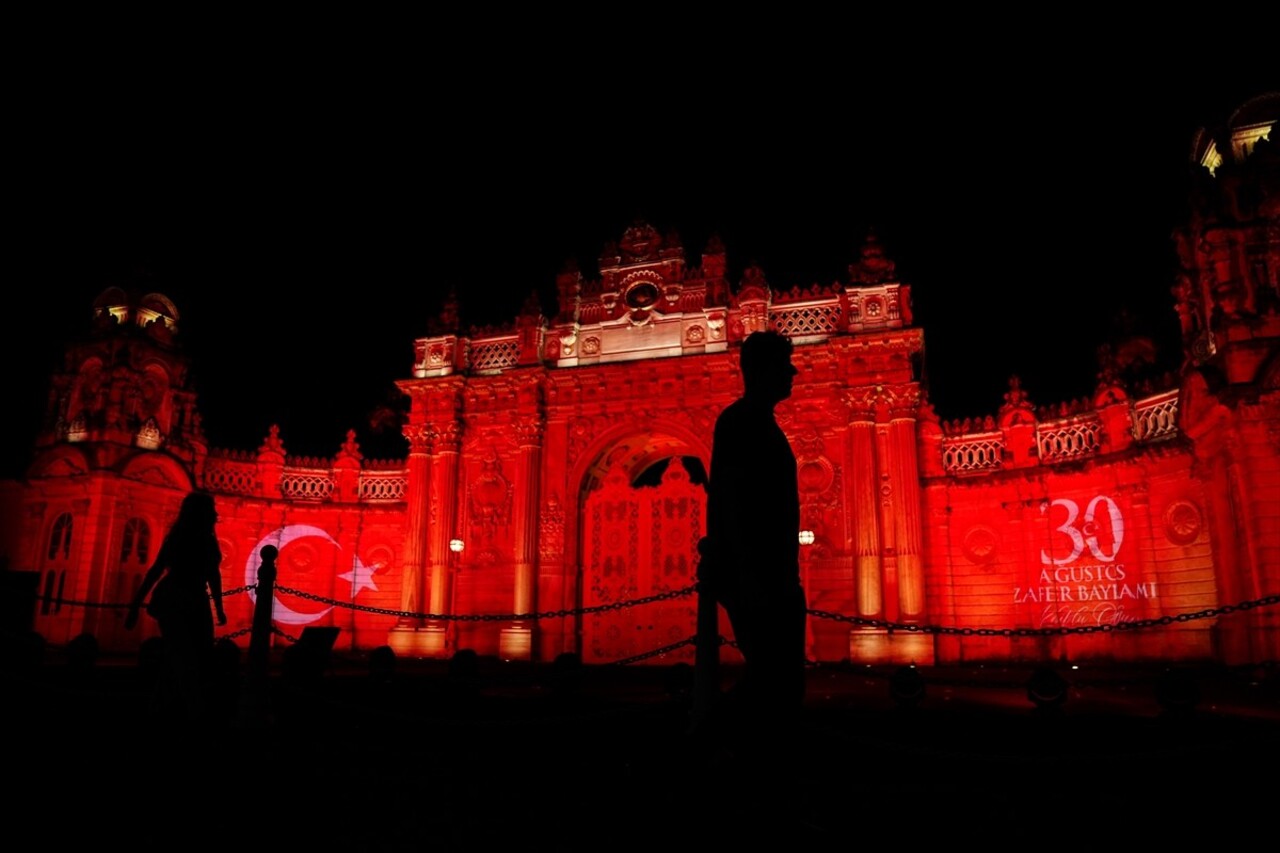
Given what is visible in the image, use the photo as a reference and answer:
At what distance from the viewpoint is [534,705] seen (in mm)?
9742

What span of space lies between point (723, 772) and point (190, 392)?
23.4 m

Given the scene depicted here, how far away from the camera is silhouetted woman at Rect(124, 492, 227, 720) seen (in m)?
7.11

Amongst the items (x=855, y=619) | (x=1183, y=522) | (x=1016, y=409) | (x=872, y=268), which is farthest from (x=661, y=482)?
(x=855, y=619)

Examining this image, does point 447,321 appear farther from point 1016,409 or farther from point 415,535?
point 1016,409

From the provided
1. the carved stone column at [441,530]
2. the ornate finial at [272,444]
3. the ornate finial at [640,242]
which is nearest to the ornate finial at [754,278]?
the ornate finial at [640,242]

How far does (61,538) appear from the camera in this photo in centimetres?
2009

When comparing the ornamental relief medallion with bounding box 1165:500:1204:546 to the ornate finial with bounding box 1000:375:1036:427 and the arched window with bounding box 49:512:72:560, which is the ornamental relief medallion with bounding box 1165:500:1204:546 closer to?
the ornate finial with bounding box 1000:375:1036:427

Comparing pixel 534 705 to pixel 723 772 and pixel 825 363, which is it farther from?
pixel 825 363

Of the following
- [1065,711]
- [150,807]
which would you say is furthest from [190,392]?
[1065,711]

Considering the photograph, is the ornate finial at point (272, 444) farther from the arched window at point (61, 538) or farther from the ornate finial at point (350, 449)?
the arched window at point (61, 538)

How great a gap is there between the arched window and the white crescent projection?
4.23 meters

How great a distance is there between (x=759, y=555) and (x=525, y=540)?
17.5 meters

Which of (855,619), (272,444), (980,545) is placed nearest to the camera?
(855,619)

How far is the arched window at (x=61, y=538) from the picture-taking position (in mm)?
19984
